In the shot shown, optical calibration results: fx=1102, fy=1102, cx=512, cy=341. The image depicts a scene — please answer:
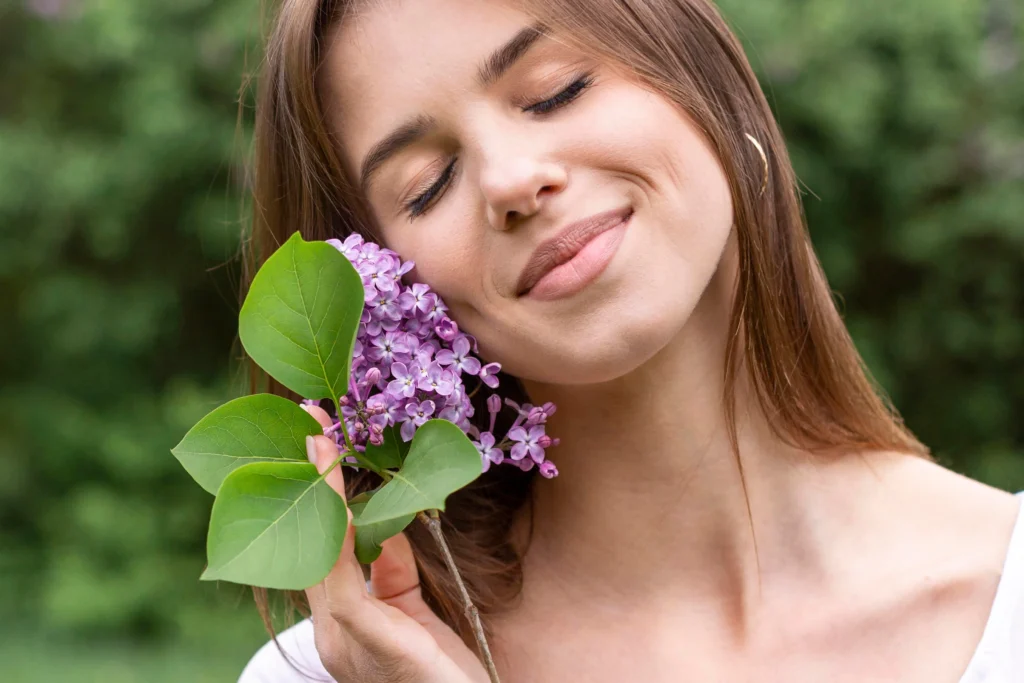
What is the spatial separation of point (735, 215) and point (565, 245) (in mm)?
408

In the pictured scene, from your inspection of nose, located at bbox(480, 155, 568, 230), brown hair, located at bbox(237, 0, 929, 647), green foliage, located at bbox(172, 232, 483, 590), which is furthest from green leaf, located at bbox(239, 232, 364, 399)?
brown hair, located at bbox(237, 0, 929, 647)

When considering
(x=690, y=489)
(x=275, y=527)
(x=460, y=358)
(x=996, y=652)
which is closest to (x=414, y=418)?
(x=460, y=358)

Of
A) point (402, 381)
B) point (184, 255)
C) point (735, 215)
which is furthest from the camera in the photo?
point (184, 255)

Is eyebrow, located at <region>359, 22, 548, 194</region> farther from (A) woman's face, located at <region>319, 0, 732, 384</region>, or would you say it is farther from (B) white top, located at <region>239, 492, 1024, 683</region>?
(B) white top, located at <region>239, 492, 1024, 683</region>

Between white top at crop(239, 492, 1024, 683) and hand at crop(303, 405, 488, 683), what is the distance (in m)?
0.42

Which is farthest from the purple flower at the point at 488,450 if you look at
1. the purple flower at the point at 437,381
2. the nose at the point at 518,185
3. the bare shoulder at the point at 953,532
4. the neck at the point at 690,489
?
the bare shoulder at the point at 953,532

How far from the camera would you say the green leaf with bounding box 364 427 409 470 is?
1486mm

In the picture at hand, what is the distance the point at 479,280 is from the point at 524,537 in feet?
2.20

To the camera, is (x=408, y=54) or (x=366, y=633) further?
(x=408, y=54)

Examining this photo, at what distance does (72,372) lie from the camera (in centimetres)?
581

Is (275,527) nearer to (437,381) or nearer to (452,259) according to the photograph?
(437,381)

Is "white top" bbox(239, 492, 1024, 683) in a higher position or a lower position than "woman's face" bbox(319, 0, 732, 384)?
lower

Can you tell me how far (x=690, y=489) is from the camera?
2.05 m

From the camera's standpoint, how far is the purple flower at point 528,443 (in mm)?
1580
